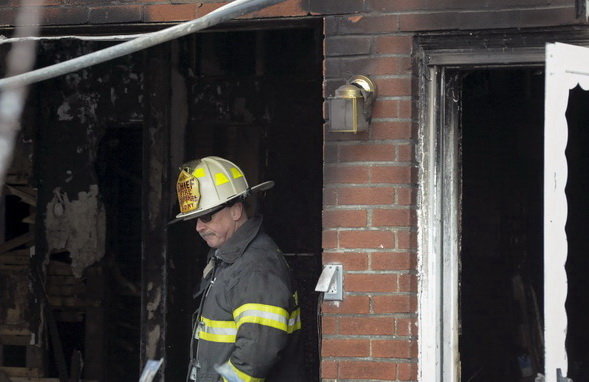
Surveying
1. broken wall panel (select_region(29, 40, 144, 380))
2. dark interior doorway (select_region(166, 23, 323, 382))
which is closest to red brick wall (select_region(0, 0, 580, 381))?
dark interior doorway (select_region(166, 23, 323, 382))

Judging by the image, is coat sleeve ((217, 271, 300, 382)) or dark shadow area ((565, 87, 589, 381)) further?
dark shadow area ((565, 87, 589, 381))

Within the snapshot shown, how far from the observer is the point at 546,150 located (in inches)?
167

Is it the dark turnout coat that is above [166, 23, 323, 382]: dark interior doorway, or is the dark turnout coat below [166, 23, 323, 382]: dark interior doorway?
below

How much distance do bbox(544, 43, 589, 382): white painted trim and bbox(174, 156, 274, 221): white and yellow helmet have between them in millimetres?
1718

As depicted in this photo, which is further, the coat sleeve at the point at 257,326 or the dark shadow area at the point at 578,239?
the dark shadow area at the point at 578,239

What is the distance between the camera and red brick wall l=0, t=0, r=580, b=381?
15.7 feet

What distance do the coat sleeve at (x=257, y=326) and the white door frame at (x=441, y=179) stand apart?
2.13 feet

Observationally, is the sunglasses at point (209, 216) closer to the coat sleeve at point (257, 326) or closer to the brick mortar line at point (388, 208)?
the coat sleeve at point (257, 326)

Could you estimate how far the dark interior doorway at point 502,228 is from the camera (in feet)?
26.7

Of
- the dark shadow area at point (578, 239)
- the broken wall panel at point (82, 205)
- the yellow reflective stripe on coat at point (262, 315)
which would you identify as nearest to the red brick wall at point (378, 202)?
the yellow reflective stripe on coat at point (262, 315)

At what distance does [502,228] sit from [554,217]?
4.07 metres

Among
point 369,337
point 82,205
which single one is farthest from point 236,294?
point 82,205

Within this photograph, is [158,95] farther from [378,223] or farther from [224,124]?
[378,223]

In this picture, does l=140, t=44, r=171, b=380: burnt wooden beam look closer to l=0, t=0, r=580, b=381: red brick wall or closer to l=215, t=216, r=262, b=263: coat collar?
l=215, t=216, r=262, b=263: coat collar
